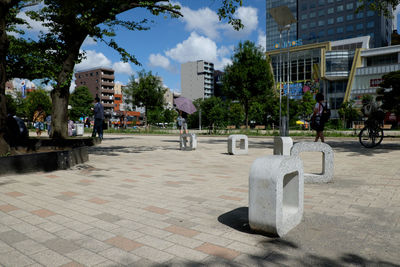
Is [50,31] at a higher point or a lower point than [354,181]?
higher

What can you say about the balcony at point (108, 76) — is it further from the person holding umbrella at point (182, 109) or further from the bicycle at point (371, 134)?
the bicycle at point (371, 134)

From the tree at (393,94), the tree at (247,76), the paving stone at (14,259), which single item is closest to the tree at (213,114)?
the tree at (247,76)

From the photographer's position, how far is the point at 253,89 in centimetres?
2820

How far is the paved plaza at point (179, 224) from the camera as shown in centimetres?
236

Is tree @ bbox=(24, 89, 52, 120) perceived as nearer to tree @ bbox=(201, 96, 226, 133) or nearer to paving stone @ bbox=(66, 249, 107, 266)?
tree @ bbox=(201, 96, 226, 133)

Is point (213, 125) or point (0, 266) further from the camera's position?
point (213, 125)

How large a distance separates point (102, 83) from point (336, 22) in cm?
8113

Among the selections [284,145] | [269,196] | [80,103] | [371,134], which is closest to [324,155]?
[284,145]

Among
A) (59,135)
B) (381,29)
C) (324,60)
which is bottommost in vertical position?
(59,135)

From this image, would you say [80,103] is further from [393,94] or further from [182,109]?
[393,94]

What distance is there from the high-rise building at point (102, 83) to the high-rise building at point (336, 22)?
6241cm

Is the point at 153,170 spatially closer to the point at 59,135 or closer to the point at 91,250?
the point at 91,250

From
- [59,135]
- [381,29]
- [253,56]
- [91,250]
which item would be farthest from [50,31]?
[381,29]

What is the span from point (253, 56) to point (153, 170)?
23.9m
